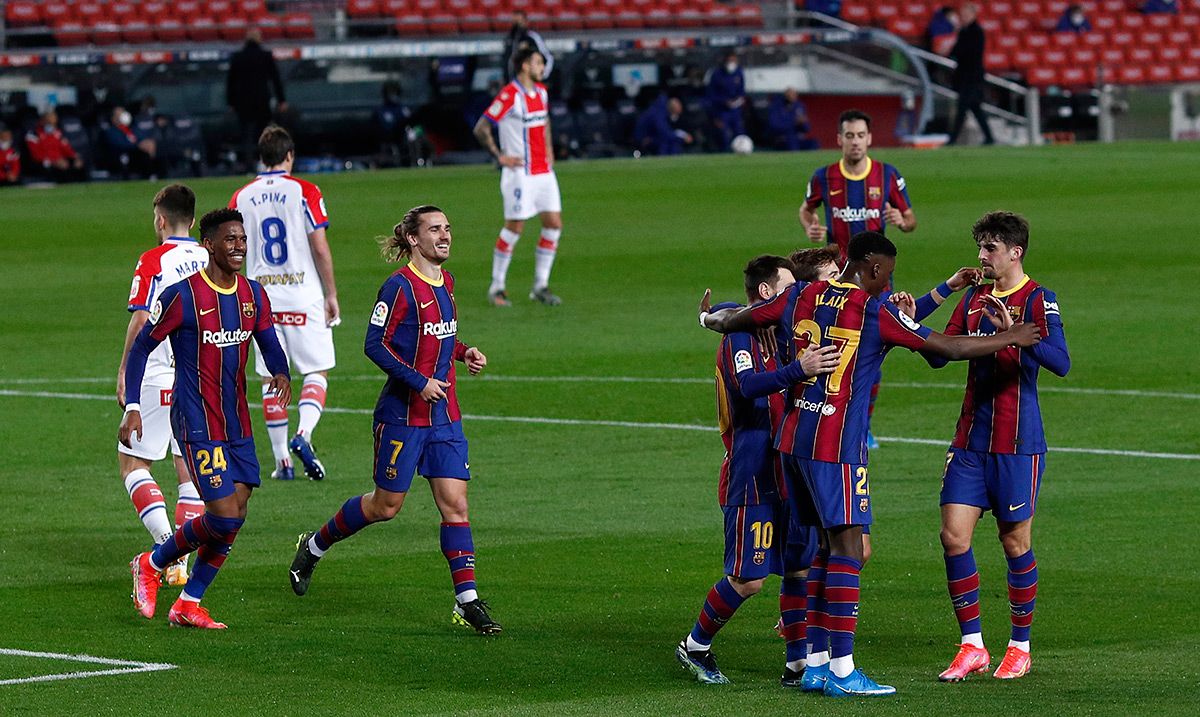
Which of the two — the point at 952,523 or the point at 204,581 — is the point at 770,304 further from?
the point at 204,581

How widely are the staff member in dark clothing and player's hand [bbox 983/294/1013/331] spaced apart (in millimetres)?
28864

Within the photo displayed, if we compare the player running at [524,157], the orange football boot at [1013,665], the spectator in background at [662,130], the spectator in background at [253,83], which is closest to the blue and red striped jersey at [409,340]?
the orange football boot at [1013,665]

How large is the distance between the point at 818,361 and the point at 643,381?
8.88 m

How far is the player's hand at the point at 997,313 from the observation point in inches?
304

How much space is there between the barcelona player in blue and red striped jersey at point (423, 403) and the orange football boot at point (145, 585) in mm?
1127

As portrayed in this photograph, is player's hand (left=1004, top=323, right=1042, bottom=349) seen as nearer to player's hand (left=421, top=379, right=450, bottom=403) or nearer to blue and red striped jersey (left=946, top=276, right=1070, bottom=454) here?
blue and red striped jersey (left=946, top=276, right=1070, bottom=454)

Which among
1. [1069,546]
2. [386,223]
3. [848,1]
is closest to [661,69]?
[848,1]

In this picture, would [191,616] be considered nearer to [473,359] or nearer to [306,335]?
[473,359]

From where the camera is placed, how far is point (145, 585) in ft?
29.9

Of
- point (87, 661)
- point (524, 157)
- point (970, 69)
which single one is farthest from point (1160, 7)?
point (87, 661)

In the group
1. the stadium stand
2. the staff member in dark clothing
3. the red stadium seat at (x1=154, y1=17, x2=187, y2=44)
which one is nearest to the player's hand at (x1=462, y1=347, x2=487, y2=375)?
the staff member in dark clothing

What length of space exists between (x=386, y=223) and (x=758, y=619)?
17.7 metres

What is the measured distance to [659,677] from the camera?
7934 millimetres

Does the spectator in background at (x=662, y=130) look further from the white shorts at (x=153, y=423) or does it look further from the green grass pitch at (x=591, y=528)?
the white shorts at (x=153, y=423)
